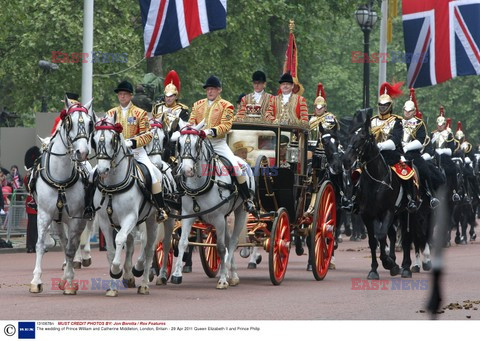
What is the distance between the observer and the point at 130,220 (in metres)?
14.7

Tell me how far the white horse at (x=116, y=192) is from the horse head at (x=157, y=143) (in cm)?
154

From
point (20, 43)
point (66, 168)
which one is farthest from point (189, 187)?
point (20, 43)

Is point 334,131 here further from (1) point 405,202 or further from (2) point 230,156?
(2) point 230,156

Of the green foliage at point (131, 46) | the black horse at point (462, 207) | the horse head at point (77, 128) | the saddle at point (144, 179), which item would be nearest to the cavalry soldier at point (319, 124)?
the saddle at point (144, 179)

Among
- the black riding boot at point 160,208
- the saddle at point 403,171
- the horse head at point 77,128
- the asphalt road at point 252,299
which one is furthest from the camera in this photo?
the saddle at point 403,171

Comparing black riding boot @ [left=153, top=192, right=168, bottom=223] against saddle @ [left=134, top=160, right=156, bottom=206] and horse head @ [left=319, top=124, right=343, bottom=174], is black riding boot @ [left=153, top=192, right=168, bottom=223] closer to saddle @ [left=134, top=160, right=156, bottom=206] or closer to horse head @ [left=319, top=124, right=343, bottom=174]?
saddle @ [left=134, top=160, right=156, bottom=206]

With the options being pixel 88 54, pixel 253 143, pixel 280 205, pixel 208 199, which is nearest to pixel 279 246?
pixel 280 205

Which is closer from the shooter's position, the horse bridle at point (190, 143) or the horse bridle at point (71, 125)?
the horse bridle at point (71, 125)

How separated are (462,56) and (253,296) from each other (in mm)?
11138

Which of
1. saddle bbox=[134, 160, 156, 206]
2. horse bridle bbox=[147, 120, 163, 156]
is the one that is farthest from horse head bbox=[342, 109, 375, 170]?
saddle bbox=[134, 160, 156, 206]

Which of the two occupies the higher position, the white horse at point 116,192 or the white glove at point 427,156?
the white glove at point 427,156

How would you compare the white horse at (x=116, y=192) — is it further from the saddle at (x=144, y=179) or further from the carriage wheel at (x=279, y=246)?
the carriage wheel at (x=279, y=246)

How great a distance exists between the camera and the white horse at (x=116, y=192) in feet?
47.0

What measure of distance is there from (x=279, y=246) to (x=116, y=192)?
2.74 m
